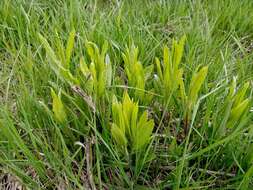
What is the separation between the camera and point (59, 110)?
2.79 feet

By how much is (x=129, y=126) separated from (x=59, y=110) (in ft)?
0.51

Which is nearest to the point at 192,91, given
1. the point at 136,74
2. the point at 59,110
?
the point at 136,74

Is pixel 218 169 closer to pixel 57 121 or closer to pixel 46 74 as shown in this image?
pixel 57 121

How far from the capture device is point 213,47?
1.19 m

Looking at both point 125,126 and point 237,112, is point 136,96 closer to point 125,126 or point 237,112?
point 125,126

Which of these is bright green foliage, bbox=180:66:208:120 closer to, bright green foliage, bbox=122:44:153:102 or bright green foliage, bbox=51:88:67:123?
bright green foliage, bbox=122:44:153:102

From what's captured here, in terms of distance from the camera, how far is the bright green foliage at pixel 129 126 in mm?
778

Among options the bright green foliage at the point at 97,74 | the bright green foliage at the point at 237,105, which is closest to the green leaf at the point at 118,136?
the bright green foliage at the point at 97,74

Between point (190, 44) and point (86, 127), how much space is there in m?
0.46

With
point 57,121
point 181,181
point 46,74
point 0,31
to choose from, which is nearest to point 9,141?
point 57,121

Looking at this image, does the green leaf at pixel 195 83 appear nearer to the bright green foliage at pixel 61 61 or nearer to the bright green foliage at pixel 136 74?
the bright green foliage at pixel 136 74

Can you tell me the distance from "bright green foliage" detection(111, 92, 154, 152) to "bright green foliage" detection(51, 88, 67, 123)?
4.7 inches

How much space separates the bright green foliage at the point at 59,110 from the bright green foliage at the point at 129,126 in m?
0.12

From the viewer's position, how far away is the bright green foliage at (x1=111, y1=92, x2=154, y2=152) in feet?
2.55
